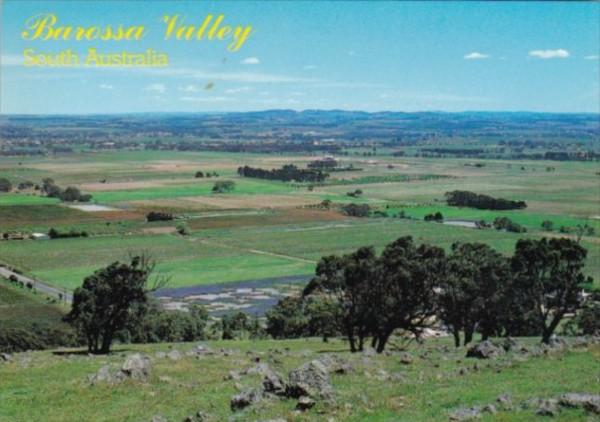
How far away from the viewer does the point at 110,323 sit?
99.0ft

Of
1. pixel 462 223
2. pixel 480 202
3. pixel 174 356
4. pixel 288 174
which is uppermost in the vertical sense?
pixel 174 356

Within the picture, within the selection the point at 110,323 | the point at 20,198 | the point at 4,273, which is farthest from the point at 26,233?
the point at 110,323

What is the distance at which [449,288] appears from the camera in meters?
31.1

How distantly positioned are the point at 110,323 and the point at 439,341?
564 inches

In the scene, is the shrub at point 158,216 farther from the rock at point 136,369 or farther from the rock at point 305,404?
the rock at point 305,404

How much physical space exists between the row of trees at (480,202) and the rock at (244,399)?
93.5 m

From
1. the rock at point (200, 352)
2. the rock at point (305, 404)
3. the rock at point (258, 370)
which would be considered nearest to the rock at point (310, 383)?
the rock at point (305, 404)

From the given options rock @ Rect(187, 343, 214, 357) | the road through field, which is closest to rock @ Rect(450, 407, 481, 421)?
rock @ Rect(187, 343, 214, 357)

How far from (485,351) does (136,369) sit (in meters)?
10.5

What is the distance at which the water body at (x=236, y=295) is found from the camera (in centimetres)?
5138

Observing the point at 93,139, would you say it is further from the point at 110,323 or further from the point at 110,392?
the point at 110,392

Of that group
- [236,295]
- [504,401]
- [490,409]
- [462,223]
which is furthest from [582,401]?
[462,223]

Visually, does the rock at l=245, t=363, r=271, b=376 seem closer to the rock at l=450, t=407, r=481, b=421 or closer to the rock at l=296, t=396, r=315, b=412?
the rock at l=296, t=396, r=315, b=412

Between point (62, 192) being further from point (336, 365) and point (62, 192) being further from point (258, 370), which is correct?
point (336, 365)
